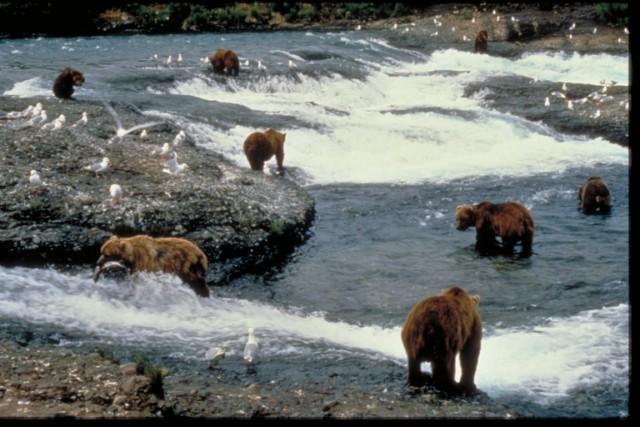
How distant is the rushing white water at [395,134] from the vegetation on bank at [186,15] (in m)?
10.6

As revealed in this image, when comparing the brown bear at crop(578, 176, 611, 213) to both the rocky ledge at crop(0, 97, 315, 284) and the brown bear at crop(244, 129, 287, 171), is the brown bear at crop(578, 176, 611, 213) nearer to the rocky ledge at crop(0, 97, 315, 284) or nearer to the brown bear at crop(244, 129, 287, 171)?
the rocky ledge at crop(0, 97, 315, 284)

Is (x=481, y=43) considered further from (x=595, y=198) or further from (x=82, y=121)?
(x=82, y=121)

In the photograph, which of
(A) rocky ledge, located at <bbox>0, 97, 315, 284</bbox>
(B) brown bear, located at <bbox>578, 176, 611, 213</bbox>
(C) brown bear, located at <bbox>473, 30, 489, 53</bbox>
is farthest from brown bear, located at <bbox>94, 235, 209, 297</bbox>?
(C) brown bear, located at <bbox>473, 30, 489, 53</bbox>

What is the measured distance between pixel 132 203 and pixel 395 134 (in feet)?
30.1

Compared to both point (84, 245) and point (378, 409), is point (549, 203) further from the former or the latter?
point (378, 409)

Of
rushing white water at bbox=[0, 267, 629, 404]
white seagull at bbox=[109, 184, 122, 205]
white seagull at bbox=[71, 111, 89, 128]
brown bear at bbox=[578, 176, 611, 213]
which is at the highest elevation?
white seagull at bbox=[71, 111, 89, 128]

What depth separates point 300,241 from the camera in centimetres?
1097

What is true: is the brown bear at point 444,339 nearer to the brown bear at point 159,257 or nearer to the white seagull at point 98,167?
the brown bear at point 159,257

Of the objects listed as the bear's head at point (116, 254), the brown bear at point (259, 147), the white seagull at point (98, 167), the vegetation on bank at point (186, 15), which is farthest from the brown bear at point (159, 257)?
the vegetation on bank at point (186, 15)

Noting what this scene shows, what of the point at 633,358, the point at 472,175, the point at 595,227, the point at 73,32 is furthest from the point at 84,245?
the point at 73,32

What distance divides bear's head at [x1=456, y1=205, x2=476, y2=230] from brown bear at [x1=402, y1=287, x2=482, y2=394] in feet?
17.0

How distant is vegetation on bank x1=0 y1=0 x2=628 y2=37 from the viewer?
36062mm

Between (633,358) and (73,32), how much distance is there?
118 feet

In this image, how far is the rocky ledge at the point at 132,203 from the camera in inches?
362
